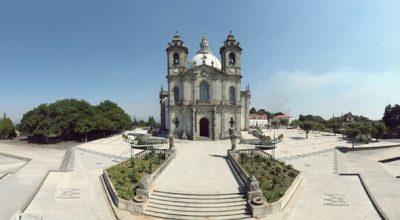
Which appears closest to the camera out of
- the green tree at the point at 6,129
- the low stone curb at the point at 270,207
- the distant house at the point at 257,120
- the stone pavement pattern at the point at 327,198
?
the low stone curb at the point at 270,207

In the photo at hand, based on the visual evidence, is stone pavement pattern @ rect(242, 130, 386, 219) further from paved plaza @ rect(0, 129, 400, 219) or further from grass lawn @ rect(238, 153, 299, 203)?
grass lawn @ rect(238, 153, 299, 203)

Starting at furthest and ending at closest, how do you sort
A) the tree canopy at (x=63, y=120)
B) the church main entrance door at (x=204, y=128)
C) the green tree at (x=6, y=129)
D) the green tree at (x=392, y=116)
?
the green tree at (x=392, y=116) < the green tree at (x=6, y=129) < the church main entrance door at (x=204, y=128) < the tree canopy at (x=63, y=120)

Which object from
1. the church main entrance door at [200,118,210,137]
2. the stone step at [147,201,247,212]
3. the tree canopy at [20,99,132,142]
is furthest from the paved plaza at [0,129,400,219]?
the church main entrance door at [200,118,210,137]

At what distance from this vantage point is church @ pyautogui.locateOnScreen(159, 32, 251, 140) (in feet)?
133

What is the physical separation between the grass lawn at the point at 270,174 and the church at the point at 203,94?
60.1 feet

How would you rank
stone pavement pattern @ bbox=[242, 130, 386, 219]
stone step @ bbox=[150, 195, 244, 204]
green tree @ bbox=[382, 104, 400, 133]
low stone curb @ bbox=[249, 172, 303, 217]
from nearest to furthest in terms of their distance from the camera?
1. low stone curb @ bbox=[249, 172, 303, 217]
2. stone pavement pattern @ bbox=[242, 130, 386, 219]
3. stone step @ bbox=[150, 195, 244, 204]
4. green tree @ bbox=[382, 104, 400, 133]

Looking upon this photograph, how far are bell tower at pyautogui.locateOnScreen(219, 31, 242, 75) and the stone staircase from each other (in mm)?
30970

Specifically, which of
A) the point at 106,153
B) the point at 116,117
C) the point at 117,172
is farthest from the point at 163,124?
the point at 117,172

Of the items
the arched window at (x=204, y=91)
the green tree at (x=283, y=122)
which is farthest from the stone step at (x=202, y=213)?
the green tree at (x=283, y=122)

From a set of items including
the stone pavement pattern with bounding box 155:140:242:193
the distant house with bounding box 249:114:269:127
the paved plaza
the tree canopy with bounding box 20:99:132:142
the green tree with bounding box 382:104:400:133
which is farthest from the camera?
the distant house with bounding box 249:114:269:127

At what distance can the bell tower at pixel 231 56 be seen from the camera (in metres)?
42.2

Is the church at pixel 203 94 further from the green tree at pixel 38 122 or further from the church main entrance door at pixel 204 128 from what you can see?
the green tree at pixel 38 122

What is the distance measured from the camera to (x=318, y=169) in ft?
70.1

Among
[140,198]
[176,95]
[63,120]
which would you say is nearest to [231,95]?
Answer: [176,95]
